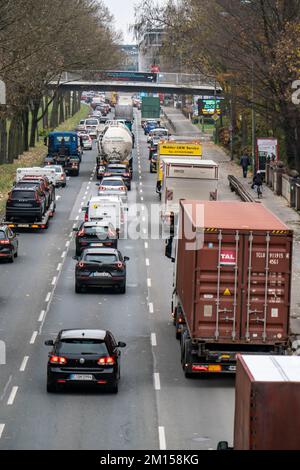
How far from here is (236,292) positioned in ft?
87.7

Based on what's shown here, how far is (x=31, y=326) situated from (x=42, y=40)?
4225 cm

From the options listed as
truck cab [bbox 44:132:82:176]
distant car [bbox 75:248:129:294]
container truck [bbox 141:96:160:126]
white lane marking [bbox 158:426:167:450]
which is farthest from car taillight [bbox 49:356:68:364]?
container truck [bbox 141:96:160:126]

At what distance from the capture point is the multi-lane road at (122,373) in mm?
22891

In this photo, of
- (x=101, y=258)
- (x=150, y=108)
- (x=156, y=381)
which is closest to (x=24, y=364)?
(x=156, y=381)

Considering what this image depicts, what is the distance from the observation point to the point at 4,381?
27.4 m

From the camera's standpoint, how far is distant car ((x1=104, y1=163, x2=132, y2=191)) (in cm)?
7256

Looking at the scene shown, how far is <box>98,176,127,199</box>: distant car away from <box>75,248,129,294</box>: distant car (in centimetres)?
2214

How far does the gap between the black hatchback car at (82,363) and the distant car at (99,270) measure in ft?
41.2

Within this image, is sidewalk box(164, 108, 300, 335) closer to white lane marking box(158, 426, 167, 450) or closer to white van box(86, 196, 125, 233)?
white van box(86, 196, 125, 233)

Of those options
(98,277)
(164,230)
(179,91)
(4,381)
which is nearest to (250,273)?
(4,381)

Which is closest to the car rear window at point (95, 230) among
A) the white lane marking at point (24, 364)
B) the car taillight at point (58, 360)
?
the white lane marking at point (24, 364)

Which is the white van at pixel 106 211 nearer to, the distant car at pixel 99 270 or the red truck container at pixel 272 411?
the distant car at pixel 99 270

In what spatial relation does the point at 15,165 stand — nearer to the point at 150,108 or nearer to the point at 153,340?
the point at 153,340

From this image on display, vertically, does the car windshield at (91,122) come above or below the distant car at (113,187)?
above
